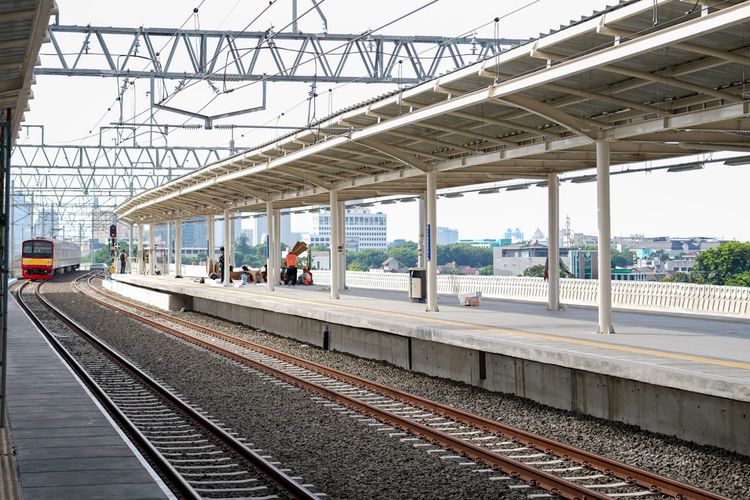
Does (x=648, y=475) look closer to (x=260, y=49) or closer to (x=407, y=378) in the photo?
(x=407, y=378)

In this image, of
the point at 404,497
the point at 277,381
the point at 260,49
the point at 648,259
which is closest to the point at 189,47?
the point at 260,49

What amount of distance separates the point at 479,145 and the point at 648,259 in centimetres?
10856

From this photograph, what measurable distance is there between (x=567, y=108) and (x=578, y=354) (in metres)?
4.98

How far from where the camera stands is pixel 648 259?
4828 inches

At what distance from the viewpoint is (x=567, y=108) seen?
15.6m

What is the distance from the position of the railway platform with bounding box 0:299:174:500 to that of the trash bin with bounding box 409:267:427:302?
1132cm

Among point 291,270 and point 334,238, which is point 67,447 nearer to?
point 334,238

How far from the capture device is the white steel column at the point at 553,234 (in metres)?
21.7

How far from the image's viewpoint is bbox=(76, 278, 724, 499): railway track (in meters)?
8.78

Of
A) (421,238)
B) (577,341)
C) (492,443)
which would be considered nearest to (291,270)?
(421,238)

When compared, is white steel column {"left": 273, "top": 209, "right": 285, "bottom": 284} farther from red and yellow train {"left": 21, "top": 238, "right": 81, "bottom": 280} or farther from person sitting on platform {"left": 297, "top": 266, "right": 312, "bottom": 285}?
red and yellow train {"left": 21, "top": 238, "right": 81, "bottom": 280}

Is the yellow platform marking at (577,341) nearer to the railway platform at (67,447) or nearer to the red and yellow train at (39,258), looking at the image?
the railway platform at (67,447)

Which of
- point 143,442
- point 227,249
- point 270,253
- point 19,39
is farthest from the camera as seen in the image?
point 227,249

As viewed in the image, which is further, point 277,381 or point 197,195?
point 197,195
